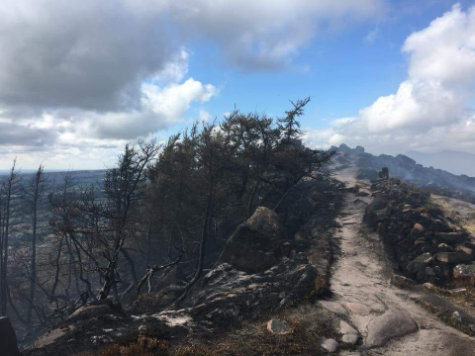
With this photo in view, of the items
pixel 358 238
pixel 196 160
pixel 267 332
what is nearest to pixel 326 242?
pixel 358 238

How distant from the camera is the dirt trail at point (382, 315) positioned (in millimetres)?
10438

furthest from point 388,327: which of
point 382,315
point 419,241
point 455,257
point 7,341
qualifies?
point 7,341

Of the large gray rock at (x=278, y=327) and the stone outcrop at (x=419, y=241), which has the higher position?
the stone outcrop at (x=419, y=241)

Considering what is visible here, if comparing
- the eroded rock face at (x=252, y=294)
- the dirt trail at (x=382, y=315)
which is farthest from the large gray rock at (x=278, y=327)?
the dirt trail at (x=382, y=315)

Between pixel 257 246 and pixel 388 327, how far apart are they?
1072 cm

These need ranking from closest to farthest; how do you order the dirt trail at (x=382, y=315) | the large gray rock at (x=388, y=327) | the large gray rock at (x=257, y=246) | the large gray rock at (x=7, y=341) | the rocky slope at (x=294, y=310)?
the dirt trail at (x=382, y=315)
the rocky slope at (x=294, y=310)
the large gray rock at (x=388, y=327)
the large gray rock at (x=7, y=341)
the large gray rock at (x=257, y=246)

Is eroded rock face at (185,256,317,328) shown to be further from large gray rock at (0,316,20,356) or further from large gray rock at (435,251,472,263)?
large gray rock at (435,251,472,263)

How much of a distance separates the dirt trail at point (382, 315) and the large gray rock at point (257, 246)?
4424 mm

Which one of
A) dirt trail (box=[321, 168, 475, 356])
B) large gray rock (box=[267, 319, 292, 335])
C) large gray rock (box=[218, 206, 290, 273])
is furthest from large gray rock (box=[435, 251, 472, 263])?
large gray rock (box=[267, 319, 292, 335])

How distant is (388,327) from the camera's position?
11703mm

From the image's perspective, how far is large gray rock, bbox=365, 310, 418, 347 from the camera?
11.0 metres

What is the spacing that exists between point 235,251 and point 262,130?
1736cm

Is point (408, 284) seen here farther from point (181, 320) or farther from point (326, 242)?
point (181, 320)

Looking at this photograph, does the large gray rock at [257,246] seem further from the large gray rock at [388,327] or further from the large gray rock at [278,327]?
the large gray rock at [388,327]
